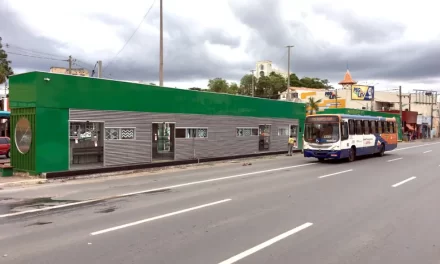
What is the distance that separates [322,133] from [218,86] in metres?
74.4

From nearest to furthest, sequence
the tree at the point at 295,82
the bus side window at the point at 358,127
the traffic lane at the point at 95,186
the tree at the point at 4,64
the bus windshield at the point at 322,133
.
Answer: the traffic lane at the point at 95,186 < the bus windshield at the point at 322,133 < the bus side window at the point at 358,127 < the tree at the point at 4,64 < the tree at the point at 295,82

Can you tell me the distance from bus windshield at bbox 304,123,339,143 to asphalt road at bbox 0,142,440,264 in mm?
7804

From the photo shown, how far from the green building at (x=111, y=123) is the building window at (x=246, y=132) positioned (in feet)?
0.23

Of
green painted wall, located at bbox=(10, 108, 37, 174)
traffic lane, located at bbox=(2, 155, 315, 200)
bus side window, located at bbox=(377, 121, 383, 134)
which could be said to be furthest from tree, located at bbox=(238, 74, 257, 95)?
green painted wall, located at bbox=(10, 108, 37, 174)

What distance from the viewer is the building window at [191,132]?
20.8 m

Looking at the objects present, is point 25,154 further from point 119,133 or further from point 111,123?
point 119,133

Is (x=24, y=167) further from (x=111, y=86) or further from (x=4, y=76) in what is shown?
(x=4, y=76)

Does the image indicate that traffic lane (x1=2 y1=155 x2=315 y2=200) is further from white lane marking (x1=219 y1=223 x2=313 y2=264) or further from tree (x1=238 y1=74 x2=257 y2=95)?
tree (x1=238 y1=74 x2=257 y2=95)

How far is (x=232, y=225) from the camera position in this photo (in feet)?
24.1

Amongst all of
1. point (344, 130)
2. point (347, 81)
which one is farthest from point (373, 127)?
point (347, 81)

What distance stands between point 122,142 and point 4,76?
30474mm

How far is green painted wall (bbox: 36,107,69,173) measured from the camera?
48.5 ft

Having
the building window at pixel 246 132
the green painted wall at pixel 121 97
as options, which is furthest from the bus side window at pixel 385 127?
the green painted wall at pixel 121 97

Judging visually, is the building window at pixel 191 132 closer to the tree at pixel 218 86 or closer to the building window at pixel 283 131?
the building window at pixel 283 131
